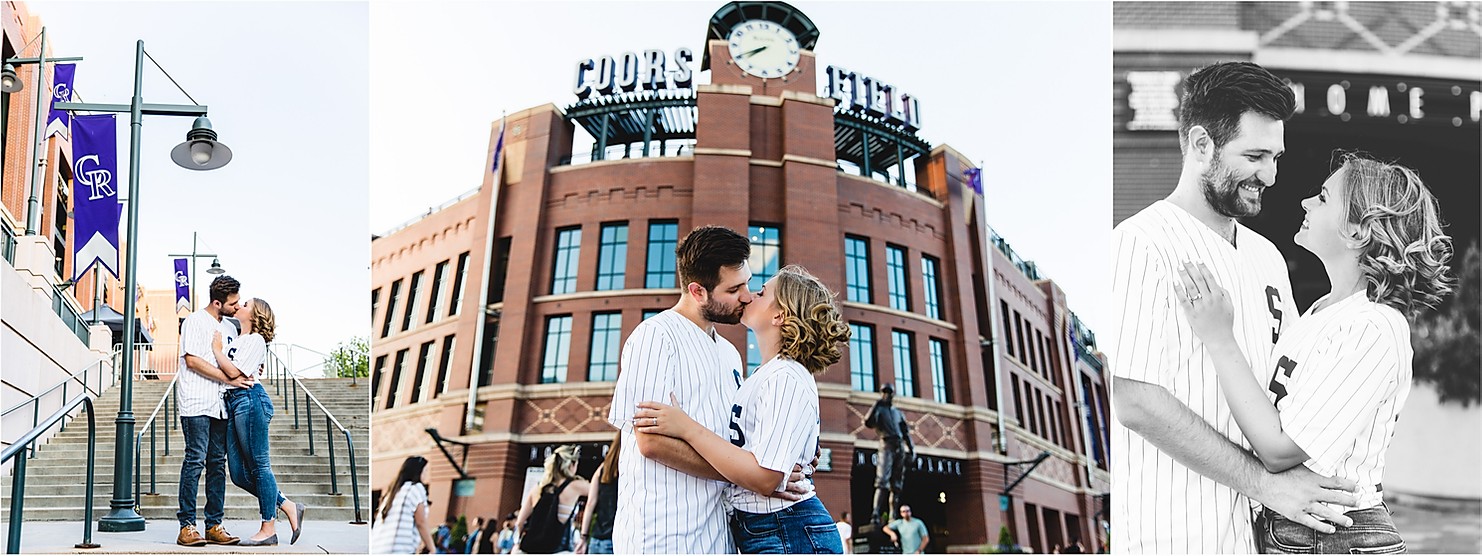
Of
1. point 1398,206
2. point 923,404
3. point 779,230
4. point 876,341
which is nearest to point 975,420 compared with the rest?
point 923,404

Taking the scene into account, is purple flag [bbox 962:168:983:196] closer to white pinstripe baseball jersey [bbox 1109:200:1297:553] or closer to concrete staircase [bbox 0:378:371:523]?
white pinstripe baseball jersey [bbox 1109:200:1297:553]

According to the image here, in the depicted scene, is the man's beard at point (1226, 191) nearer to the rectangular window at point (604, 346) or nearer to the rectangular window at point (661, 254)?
the rectangular window at point (661, 254)

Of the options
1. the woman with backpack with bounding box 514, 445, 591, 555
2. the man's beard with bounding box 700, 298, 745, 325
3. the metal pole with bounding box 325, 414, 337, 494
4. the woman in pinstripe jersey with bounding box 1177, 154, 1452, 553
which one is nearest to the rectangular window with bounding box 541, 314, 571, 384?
the woman with backpack with bounding box 514, 445, 591, 555

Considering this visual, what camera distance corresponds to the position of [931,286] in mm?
12648

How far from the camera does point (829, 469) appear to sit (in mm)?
11305

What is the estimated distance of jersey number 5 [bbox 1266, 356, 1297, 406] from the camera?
7.84 metres

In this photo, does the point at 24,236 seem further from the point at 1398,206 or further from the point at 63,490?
the point at 1398,206

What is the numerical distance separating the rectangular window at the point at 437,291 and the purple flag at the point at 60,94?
4437 millimetres

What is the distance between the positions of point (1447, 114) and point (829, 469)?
6.25 meters

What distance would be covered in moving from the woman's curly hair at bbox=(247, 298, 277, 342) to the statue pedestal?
6.39 metres

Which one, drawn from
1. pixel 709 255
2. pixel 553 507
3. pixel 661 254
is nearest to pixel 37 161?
pixel 553 507

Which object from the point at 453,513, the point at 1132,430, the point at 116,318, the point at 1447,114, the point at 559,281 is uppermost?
the point at 1447,114

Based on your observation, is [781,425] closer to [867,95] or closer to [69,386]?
[69,386]

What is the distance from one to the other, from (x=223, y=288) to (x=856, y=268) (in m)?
6.81
